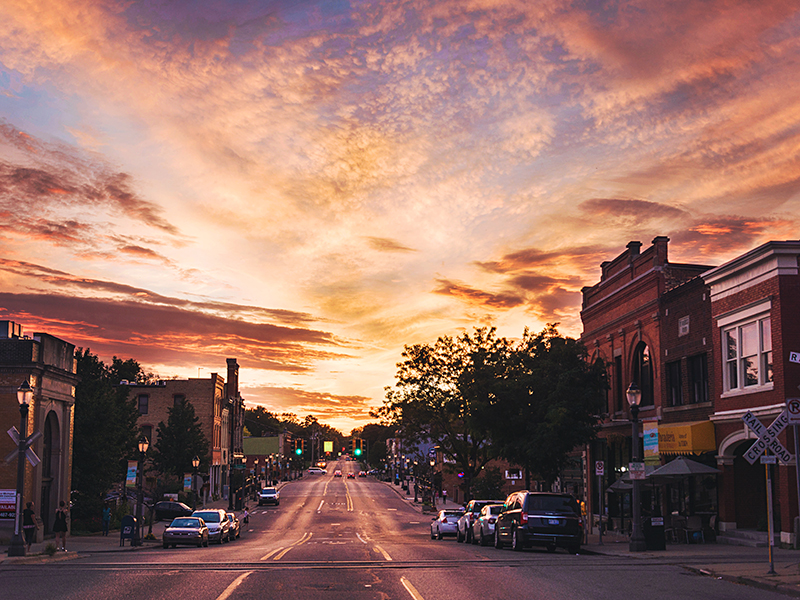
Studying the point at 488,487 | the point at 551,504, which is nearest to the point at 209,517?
the point at 551,504

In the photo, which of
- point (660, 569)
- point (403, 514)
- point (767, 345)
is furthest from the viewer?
point (403, 514)

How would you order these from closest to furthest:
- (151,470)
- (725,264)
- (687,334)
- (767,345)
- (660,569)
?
(660,569) → (767,345) → (725,264) → (687,334) → (151,470)

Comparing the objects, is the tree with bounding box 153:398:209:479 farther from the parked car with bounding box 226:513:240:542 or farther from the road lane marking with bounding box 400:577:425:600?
Result: the road lane marking with bounding box 400:577:425:600

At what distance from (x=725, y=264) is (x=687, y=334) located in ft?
16.1

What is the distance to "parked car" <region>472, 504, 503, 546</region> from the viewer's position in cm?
3000

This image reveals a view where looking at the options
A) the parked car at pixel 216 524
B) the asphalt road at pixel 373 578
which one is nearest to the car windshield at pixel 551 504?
the asphalt road at pixel 373 578

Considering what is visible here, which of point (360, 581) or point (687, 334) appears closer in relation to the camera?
point (360, 581)

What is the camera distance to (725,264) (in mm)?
29344

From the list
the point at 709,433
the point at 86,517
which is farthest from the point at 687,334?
the point at 86,517

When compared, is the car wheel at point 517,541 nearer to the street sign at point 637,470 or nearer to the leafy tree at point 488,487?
the street sign at point 637,470

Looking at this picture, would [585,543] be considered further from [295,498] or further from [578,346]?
[295,498]

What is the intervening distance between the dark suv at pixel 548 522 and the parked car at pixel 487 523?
12.3 feet

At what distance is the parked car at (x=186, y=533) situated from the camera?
110ft

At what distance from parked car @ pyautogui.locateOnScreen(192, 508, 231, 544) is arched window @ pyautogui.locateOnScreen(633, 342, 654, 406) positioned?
20407 mm
